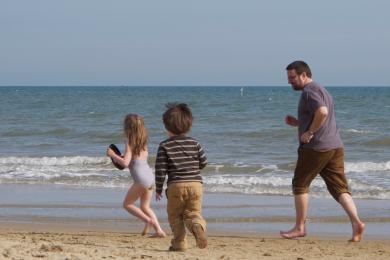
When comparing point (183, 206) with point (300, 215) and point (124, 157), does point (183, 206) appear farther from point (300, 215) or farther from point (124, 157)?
point (300, 215)

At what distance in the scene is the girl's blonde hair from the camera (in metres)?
7.59

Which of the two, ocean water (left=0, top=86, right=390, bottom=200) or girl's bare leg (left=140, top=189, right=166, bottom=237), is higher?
ocean water (left=0, top=86, right=390, bottom=200)

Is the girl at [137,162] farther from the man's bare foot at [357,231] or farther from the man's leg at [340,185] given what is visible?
the man's bare foot at [357,231]

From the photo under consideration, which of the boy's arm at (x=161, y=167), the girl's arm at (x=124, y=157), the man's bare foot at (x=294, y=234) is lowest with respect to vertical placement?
the man's bare foot at (x=294, y=234)

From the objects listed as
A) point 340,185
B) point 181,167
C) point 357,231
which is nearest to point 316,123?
point 340,185

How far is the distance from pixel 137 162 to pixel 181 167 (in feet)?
3.90

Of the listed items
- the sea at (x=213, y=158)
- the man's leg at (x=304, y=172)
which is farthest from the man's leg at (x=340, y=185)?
the sea at (x=213, y=158)

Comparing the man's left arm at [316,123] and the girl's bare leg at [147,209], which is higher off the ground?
the man's left arm at [316,123]

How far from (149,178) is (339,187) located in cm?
175

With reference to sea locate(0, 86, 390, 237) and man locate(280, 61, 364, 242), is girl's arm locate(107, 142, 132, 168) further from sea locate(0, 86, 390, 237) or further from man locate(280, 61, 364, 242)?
sea locate(0, 86, 390, 237)

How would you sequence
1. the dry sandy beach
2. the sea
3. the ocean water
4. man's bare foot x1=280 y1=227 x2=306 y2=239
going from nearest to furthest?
the dry sandy beach
man's bare foot x1=280 y1=227 x2=306 y2=239
the sea
the ocean water

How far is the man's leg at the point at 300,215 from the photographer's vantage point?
24.7 feet

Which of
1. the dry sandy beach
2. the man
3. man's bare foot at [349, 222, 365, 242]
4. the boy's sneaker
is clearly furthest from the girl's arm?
man's bare foot at [349, 222, 365, 242]

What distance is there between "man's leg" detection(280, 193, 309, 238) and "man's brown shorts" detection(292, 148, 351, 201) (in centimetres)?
6
